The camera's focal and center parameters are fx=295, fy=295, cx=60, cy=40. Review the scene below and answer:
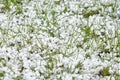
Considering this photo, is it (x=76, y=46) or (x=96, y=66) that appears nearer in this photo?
(x=96, y=66)

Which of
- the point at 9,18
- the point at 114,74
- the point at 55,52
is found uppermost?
the point at 9,18

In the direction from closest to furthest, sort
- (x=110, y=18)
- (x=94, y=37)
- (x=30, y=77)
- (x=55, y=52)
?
(x=30, y=77)
(x=55, y=52)
(x=94, y=37)
(x=110, y=18)

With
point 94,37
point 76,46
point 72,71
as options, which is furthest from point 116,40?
point 72,71

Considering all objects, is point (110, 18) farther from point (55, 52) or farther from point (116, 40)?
point (55, 52)

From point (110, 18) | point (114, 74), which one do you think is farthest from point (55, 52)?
point (110, 18)

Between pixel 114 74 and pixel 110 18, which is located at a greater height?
pixel 110 18

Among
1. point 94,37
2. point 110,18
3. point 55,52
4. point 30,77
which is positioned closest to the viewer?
point 30,77

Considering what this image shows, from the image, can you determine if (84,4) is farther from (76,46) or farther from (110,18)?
(76,46)
